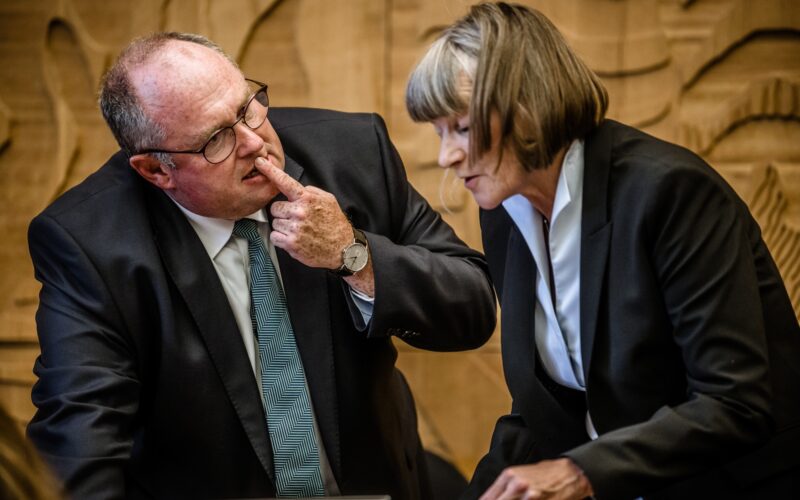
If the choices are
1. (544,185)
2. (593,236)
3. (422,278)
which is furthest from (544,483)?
(422,278)

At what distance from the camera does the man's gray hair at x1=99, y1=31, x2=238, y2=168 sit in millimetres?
2045

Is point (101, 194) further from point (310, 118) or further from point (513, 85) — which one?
point (513, 85)

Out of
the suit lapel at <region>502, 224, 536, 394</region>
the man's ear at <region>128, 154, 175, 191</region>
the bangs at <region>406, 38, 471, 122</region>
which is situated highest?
the bangs at <region>406, 38, 471, 122</region>

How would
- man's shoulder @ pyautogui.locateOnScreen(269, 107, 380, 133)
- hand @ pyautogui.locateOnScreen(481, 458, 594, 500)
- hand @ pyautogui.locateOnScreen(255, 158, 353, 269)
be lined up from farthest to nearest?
man's shoulder @ pyautogui.locateOnScreen(269, 107, 380, 133) < hand @ pyautogui.locateOnScreen(255, 158, 353, 269) < hand @ pyautogui.locateOnScreen(481, 458, 594, 500)

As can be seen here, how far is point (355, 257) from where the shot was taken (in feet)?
6.39

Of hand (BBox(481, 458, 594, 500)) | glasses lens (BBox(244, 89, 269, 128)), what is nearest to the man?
glasses lens (BBox(244, 89, 269, 128))

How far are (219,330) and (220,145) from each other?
Result: 1.19 feet

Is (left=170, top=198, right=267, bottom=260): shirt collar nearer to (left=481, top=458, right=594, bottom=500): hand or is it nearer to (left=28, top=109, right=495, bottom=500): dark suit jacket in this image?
(left=28, top=109, right=495, bottom=500): dark suit jacket

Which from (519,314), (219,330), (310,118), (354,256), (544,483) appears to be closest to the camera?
(544,483)

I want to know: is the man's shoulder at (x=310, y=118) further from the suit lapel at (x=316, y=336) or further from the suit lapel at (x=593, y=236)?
the suit lapel at (x=593, y=236)

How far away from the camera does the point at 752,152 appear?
3.05 metres

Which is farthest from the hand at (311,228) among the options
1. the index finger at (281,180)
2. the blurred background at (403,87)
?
the blurred background at (403,87)

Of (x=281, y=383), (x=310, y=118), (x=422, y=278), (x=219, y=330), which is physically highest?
(x=310, y=118)

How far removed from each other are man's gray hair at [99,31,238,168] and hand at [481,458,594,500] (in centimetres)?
95
